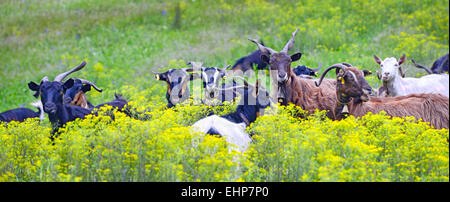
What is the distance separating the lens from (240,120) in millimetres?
9234

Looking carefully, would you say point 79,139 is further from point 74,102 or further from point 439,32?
point 439,32

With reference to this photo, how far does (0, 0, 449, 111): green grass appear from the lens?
1905 centimetres

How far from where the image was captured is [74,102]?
11859mm

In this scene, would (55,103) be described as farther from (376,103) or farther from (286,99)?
(376,103)

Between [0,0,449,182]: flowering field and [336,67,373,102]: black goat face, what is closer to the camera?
[0,0,449,182]: flowering field

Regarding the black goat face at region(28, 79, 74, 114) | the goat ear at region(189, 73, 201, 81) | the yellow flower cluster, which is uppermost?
the goat ear at region(189, 73, 201, 81)

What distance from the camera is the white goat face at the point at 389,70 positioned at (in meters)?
11.6

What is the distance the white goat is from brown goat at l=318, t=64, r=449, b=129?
6.82 feet

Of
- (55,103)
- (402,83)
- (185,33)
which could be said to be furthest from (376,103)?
(185,33)

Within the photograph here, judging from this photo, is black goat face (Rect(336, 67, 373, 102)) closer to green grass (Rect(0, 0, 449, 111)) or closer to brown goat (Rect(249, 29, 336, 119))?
brown goat (Rect(249, 29, 336, 119))

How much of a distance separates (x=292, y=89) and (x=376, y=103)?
1.54 m

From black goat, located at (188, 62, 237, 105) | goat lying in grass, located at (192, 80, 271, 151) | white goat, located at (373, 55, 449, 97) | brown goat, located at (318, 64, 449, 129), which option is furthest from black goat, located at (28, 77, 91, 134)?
white goat, located at (373, 55, 449, 97)

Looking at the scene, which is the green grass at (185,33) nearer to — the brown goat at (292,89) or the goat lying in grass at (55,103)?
the goat lying in grass at (55,103)
